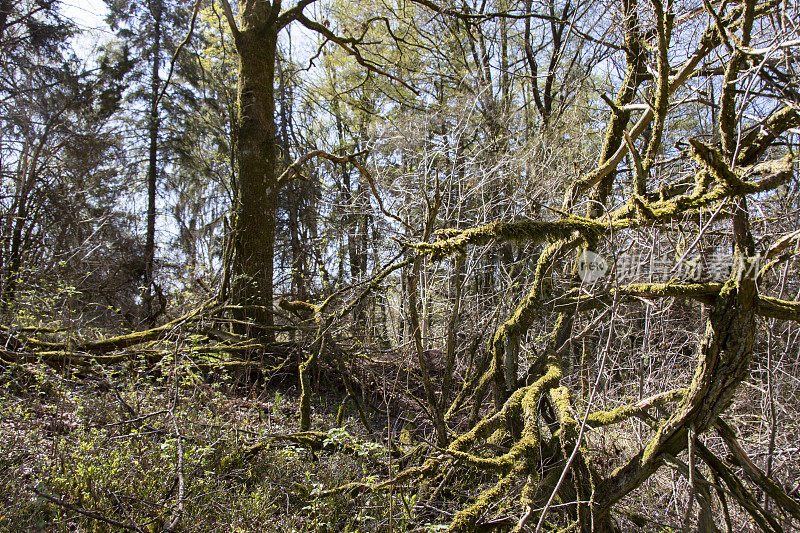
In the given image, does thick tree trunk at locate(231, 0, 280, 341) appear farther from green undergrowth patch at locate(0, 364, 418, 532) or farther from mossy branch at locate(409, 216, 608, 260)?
mossy branch at locate(409, 216, 608, 260)

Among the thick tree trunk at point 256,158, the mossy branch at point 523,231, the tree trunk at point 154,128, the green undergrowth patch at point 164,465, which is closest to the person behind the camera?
the mossy branch at point 523,231

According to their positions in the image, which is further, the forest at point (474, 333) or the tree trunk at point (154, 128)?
the tree trunk at point (154, 128)

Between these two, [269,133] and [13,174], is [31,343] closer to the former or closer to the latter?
[269,133]

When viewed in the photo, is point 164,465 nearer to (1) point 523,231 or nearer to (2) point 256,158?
(1) point 523,231

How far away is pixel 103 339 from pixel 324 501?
3.54m

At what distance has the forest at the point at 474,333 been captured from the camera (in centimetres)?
246

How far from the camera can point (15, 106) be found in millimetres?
9508

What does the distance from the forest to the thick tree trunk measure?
0.04m

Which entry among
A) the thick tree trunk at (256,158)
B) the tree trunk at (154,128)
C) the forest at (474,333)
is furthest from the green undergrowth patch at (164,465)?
the tree trunk at (154,128)

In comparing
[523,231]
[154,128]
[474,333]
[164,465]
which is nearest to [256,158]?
[474,333]

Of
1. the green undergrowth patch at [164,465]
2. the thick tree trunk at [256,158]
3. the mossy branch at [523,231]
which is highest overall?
the thick tree trunk at [256,158]

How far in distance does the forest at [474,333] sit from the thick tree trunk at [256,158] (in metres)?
0.04

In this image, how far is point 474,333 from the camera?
18.5 feet

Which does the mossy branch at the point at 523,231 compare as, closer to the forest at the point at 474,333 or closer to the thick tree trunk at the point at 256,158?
the forest at the point at 474,333
